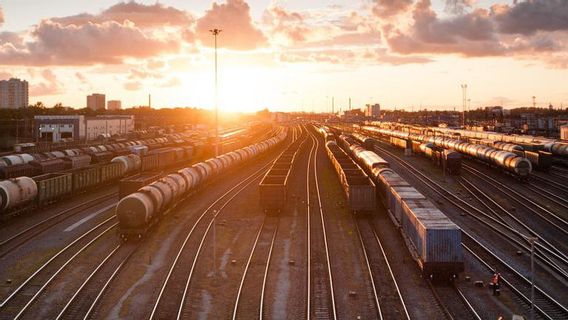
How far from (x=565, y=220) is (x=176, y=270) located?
3230cm

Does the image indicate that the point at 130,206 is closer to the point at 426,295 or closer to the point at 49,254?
the point at 49,254

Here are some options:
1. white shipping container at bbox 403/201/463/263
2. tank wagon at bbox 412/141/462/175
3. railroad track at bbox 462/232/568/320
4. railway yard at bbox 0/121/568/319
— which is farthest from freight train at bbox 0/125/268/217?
tank wagon at bbox 412/141/462/175

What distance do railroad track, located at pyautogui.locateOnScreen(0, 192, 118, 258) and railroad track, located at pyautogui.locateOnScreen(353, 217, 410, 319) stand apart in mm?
22990

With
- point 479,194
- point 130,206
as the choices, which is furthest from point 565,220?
point 130,206

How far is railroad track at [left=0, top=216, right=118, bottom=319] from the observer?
22189mm

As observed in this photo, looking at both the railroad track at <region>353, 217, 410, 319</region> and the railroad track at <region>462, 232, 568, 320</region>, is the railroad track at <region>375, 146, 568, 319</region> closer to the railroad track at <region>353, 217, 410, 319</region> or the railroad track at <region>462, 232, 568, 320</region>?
the railroad track at <region>462, 232, 568, 320</region>

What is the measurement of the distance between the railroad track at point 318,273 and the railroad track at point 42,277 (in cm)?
1339

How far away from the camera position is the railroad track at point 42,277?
22.2m

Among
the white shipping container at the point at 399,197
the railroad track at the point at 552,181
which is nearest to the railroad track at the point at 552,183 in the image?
the railroad track at the point at 552,181

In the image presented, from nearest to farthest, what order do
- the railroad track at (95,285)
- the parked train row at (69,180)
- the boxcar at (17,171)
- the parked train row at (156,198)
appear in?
1. the railroad track at (95,285)
2. the parked train row at (156,198)
3. the parked train row at (69,180)
4. the boxcar at (17,171)

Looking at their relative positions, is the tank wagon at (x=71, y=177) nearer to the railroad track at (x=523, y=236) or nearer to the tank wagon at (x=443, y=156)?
the railroad track at (x=523, y=236)

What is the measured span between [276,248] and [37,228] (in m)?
19.1

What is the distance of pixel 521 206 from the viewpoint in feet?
147

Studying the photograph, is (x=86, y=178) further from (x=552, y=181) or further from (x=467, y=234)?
(x=552, y=181)
